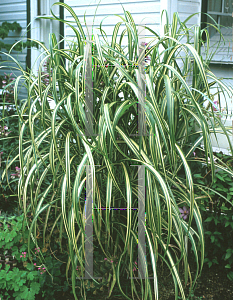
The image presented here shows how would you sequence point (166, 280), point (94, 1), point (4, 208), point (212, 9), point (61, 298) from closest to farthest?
point (61, 298) → point (166, 280) → point (4, 208) → point (212, 9) → point (94, 1)

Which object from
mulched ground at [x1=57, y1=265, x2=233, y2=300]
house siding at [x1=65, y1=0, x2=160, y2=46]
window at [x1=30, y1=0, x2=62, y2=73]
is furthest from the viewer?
window at [x1=30, y1=0, x2=62, y2=73]

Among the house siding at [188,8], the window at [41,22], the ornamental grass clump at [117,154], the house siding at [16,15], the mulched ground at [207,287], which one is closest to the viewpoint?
the ornamental grass clump at [117,154]

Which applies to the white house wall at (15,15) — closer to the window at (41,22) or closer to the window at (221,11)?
the window at (41,22)

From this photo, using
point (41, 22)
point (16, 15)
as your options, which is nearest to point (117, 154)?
point (41, 22)

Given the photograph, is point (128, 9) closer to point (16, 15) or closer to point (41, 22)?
point (41, 22)

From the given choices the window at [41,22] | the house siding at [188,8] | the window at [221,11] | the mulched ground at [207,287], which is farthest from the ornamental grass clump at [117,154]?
the window at [41,22]

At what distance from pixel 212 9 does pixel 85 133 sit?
2.25 metres

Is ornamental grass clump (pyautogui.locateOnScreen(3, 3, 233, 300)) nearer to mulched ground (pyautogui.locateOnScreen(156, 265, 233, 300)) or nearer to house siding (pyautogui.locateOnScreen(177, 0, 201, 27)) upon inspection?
mulched ground (pyautogui.locateOnScreen(156, 265, 233, 300))

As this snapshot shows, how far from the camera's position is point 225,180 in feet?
6.67

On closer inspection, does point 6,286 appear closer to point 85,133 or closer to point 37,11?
point 85,133

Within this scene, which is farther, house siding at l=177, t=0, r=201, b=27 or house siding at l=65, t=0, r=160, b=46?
house siding at l=65, t=0, r=160, b=46

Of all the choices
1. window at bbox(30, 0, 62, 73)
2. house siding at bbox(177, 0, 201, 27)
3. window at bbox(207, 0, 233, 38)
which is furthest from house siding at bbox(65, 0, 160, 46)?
window at bbox(30, 0, 62, 73)

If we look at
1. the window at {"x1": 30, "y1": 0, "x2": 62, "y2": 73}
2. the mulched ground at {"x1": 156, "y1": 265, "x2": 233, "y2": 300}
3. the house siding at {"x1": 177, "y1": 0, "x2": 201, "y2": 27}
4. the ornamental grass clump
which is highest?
the window at {"x1": 30, "y1": 0, "x2": 62, "y2": 73}

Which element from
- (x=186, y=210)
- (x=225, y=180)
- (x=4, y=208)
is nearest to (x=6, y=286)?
(x=4, y=208)
